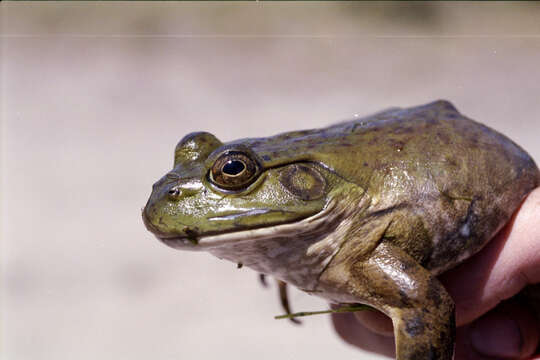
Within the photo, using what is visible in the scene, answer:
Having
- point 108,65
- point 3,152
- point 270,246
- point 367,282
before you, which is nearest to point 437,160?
point 367,282

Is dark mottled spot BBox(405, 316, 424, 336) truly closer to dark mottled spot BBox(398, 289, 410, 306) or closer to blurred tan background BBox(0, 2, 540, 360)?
dark mottled spot BBox(398, 289, 410, 306)

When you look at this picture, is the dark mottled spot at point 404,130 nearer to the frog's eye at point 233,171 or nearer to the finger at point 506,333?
the frog's eye at point 233,171

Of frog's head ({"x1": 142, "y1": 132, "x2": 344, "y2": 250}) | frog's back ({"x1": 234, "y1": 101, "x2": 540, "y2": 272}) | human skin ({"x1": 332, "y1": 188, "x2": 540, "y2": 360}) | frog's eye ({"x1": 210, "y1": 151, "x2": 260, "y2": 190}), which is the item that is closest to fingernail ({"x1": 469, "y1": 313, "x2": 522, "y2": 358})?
human skin ({"x1": 332, "y1": 188, "x2": 540, "y2": 360})

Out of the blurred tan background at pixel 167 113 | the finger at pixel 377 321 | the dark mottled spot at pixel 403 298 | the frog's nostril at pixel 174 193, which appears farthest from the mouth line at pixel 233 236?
the blurred tan background at pixel 167 113

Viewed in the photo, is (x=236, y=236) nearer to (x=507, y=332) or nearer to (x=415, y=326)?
(x=415, y=326)

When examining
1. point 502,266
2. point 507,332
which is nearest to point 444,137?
point 502,266

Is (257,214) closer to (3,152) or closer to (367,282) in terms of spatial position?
(367,282)
